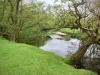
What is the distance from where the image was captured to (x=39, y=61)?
1259cm

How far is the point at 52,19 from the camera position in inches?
811

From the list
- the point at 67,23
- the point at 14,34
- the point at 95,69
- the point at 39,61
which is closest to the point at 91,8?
the point at 67,23

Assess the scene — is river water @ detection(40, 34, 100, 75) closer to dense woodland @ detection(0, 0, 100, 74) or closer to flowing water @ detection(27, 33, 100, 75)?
flowing water @ detection(27, 33, 100, 75)

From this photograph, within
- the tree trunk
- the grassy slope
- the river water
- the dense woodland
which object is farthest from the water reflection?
the grassy slope

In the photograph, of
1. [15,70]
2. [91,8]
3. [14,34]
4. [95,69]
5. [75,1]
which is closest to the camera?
[15,70]

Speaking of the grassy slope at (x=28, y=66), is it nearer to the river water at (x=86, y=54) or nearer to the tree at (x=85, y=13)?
the tree at (x=85, y=13)

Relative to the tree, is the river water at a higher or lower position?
lower

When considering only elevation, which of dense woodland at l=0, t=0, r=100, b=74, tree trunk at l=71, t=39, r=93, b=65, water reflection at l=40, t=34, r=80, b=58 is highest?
dense woodland at l=0, t=0, r=100, b=74

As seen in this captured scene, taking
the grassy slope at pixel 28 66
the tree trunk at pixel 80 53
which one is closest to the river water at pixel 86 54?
the tree trunk at pixel 80 53

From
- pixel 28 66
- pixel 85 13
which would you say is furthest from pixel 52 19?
pixel 28 66

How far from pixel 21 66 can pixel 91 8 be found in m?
8.89

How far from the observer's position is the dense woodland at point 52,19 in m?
15.8

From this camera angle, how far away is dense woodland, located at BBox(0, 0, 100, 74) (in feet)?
51.7

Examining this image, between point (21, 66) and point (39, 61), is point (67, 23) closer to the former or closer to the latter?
point (39, 61)
